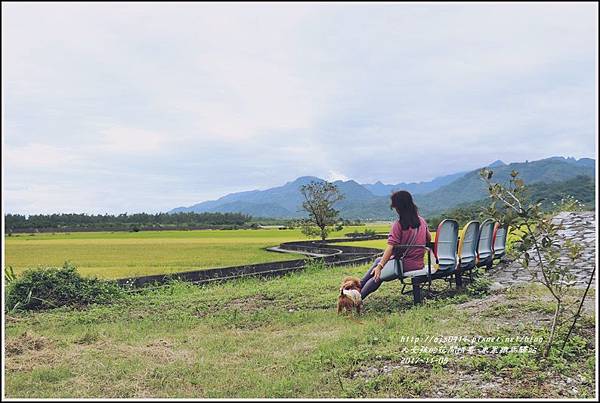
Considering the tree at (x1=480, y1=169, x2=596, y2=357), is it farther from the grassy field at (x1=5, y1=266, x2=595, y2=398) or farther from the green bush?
the green bush

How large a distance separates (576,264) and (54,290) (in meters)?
7.34

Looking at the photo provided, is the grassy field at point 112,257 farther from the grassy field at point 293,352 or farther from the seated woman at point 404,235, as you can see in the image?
the seated woman at point 404,235

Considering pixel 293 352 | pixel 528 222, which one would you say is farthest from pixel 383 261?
pixel 528 222

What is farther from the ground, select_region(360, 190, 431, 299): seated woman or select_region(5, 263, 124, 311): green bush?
select_region(360, 190, 431, 299): seated woman

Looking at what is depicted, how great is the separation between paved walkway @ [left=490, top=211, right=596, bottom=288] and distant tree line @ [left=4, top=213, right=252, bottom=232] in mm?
6006

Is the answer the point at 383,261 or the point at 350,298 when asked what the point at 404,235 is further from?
the point at 350,298

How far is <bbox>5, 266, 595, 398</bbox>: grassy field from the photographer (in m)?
2.84

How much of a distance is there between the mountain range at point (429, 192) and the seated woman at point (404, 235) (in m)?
0.18

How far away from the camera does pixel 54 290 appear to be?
6.67 metres

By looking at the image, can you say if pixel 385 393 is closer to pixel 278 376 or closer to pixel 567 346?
pixel 278 376

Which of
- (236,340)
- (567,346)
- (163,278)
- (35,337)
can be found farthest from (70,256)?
(567,346)

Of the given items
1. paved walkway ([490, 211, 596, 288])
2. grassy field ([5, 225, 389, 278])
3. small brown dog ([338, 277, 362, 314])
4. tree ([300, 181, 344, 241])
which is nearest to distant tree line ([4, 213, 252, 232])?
grassy field ([5, 225, 389, 278])

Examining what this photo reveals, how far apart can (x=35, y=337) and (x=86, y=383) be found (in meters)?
1.57

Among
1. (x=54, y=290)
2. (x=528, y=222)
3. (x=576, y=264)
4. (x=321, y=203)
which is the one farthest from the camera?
(x=321, y=203)
